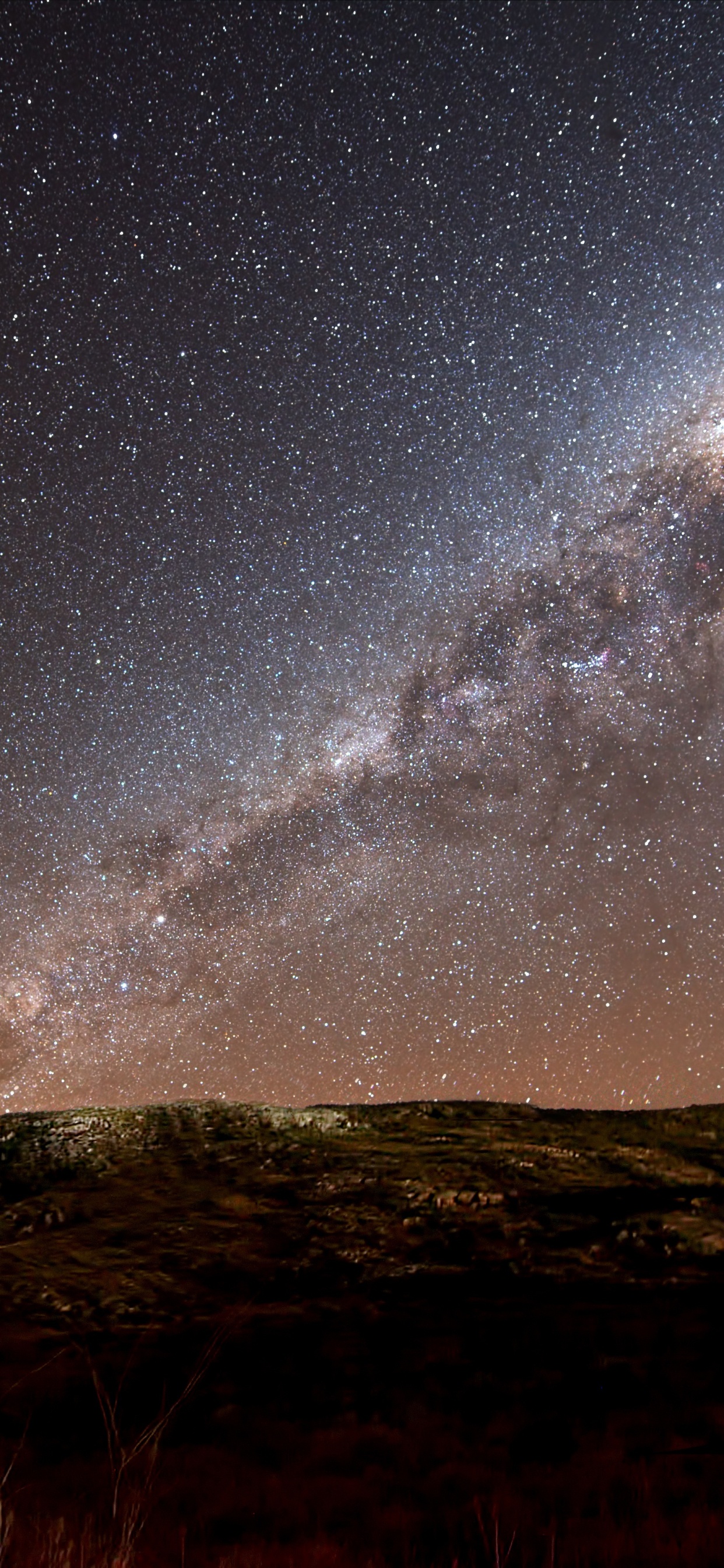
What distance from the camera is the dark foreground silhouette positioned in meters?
6.08

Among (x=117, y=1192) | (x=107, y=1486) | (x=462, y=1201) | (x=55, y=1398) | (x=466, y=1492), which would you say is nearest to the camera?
(x=466, y=1492)

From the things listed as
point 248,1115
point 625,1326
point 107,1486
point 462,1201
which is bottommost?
point 107,1486

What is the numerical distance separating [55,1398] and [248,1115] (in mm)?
7257

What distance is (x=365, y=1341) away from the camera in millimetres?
9234

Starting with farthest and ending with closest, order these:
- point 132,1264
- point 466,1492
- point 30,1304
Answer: point 132,1264
point 30,1304
point 466,1492

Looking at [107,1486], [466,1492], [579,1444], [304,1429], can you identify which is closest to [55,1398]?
[107,1486]

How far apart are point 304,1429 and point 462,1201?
4578 millimetres

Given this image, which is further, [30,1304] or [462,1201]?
[462,1201]

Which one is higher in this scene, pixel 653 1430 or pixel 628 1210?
pixel 628 1210

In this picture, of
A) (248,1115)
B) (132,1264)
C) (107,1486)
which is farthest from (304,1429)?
(248,1115)

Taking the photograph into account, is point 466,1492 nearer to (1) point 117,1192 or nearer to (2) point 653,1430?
(2) point 653,1430

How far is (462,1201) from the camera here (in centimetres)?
1215

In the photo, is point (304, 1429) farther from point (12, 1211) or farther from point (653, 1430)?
point (12, 1211)

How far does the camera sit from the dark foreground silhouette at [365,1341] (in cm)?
608
